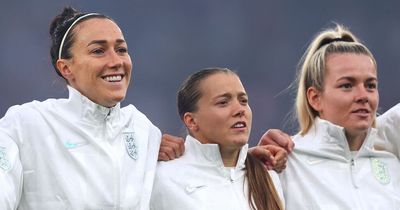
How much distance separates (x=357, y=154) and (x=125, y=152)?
3.19 feet

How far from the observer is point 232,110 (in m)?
3.04

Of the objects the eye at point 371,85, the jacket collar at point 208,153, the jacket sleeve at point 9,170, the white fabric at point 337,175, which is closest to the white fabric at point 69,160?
the jacket sleeve at point 9,170

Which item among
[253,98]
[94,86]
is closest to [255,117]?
[253,98]

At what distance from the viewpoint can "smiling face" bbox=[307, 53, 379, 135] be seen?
317 cm

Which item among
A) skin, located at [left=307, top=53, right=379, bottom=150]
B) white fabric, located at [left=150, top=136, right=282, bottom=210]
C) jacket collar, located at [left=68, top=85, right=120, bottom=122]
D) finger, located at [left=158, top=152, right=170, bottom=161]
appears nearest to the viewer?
jacket collar, located at [left=68, top=85, right=120, bottom=122]

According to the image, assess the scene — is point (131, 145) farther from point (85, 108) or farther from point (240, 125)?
point (240, 125)

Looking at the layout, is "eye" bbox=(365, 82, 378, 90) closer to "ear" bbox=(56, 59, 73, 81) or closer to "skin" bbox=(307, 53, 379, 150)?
"skin" bbox=(307, 53, 379, 150)

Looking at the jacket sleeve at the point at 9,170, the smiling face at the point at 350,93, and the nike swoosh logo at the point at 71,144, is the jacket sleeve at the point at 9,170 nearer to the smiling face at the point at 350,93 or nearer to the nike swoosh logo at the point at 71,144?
the nike swoosh logo at the point at 71,144

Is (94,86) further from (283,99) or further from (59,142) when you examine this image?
(283,99)

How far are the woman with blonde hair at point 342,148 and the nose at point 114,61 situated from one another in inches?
32.7

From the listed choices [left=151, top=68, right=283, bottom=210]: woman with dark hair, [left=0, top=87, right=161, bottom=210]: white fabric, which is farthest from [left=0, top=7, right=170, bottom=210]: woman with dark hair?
[left=151, top=68, right=283, bottom=210]: woman with dark hair

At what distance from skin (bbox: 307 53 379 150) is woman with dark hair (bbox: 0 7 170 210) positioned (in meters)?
0.73

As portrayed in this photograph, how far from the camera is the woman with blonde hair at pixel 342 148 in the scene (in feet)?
10.3

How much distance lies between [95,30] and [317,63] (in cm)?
97
